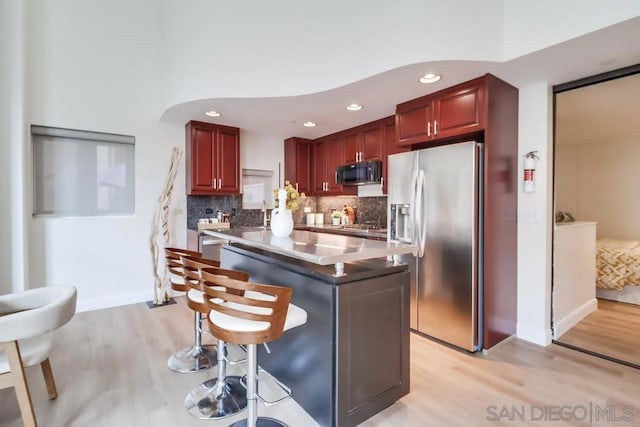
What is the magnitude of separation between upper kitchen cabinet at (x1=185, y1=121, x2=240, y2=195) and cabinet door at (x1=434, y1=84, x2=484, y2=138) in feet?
9.26

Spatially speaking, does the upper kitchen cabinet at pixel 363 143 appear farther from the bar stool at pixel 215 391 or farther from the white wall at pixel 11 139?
the white wall at pixel 11 139

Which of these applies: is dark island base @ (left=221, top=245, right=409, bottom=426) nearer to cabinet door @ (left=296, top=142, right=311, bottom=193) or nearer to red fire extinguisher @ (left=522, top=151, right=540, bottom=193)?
red fire extinguisher @ (left=522, top=151, right=540, bottom=193)

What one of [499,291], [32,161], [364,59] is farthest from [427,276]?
[32,161]

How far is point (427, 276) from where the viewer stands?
9.72 feet

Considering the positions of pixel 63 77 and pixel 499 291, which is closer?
pixel 499 291

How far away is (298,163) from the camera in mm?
5230

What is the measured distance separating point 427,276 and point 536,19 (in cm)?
218

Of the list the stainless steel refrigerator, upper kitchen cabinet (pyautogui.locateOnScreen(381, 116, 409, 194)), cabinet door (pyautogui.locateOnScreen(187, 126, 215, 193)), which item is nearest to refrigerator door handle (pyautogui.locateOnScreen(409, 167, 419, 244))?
the stainless steel refrigerator

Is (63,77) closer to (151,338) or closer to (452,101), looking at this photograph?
(151,338)

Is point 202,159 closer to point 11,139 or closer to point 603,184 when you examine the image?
point 11,139

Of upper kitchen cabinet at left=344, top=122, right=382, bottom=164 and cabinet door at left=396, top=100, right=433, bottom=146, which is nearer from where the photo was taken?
cabinet door at left=396, top=100, right=433, bottom=146

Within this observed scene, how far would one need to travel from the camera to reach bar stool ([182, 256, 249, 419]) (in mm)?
1894

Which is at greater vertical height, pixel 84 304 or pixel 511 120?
pixel 511 120

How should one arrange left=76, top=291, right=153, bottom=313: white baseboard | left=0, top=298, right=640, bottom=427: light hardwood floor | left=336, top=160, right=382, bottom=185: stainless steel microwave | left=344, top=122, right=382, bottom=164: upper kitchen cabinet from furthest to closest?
left=344, top=122, right=382, bottom=164: upper kitchen cabinet
left=336, top=160, right=382, bottom=185: stainless steel microwave
left=76, top=291, right=153, bottom=313: white baseboard
left=0, top=298, right=640, bottom=427: light hardwood floor
